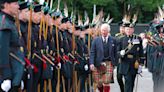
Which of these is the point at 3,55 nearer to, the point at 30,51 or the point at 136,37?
→ the point at 30,51

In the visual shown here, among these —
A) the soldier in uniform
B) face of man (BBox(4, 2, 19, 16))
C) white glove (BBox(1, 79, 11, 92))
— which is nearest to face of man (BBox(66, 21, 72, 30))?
the soldier in uniform

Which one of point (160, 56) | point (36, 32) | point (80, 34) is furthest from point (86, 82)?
point (36, 32)

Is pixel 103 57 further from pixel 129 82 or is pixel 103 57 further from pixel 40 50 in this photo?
pixel 40 50

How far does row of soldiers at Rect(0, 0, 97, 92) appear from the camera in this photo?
724cm

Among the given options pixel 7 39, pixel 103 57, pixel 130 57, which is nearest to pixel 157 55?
pixel 130 57

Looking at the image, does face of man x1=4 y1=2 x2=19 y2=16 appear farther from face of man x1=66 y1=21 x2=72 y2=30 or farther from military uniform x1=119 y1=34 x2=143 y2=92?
military uniform x1=119 y1=34 x2=143 y2=92

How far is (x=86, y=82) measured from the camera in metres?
12.2

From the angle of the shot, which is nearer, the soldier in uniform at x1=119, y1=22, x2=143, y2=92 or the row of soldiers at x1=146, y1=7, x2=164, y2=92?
the row of soldiers at x1=146, y1=7, x2=164, y2=92

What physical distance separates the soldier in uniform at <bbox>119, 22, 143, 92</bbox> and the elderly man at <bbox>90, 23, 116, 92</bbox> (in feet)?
2.07

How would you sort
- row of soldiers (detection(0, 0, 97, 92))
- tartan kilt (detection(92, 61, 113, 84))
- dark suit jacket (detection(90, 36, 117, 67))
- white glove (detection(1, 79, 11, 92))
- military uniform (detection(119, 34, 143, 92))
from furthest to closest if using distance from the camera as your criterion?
military uniform (detection(119, 34, 143, 92)) < tartan kilt (detection(92, 61, 113, 84)) < dark suit jacket (detection(90, 36, 117, 67)) < row of soldiers (detection(0, 0, 97, 92)) < white glove (detection(1, 79, 11, 92))

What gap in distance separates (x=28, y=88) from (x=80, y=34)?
394 centimetres

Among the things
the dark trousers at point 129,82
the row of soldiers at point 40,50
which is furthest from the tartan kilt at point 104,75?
the dark trousers at point 129,82

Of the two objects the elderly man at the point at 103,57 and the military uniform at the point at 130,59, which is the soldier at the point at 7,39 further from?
the military uniform at the point at 130,59

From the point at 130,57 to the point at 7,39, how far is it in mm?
6178
